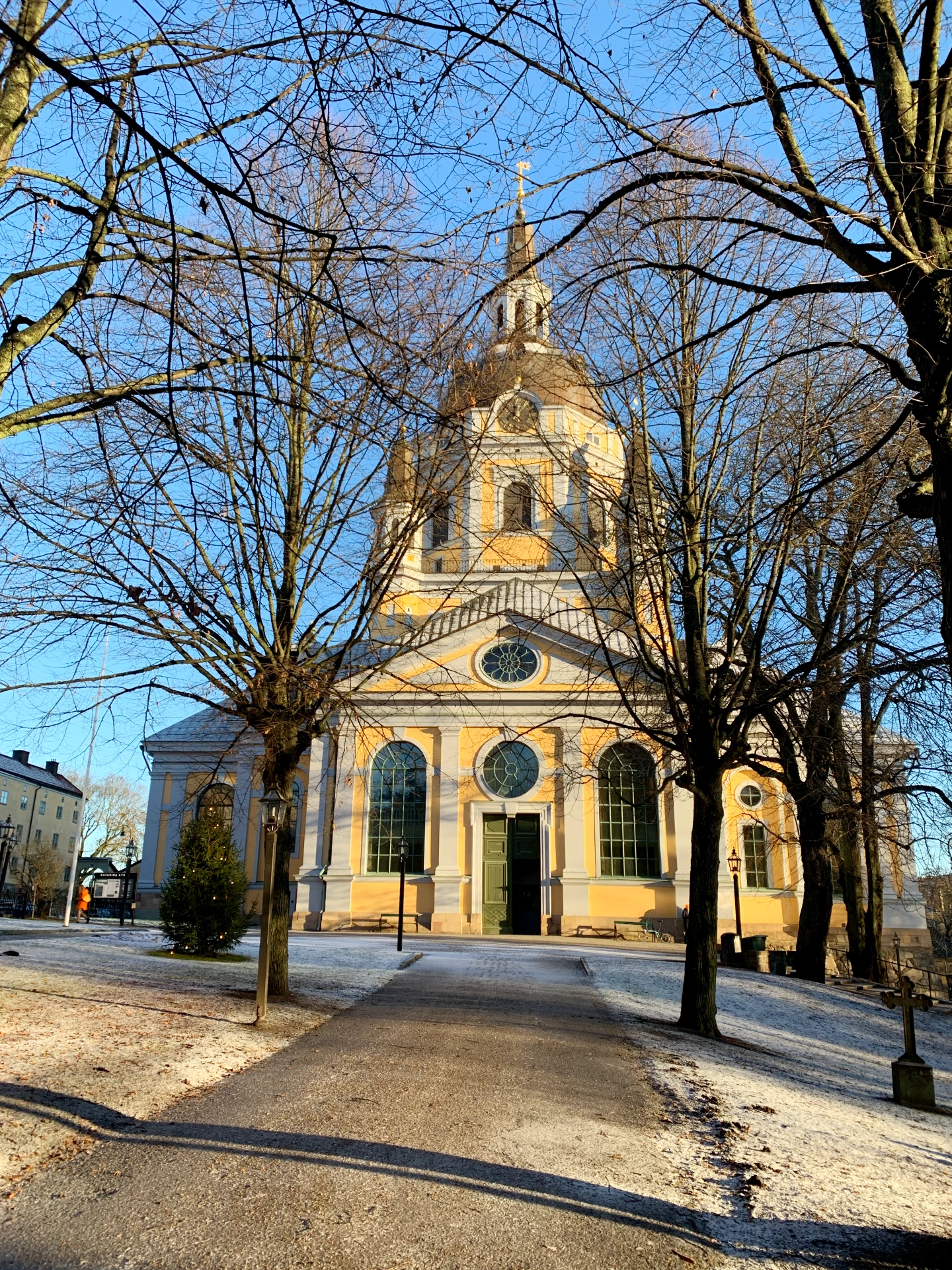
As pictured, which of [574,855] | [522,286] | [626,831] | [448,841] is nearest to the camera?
[522,286]

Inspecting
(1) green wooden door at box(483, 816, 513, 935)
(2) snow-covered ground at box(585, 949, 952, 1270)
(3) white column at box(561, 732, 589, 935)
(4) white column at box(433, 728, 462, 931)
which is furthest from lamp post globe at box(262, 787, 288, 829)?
(1) green wooden door at box(483, 816, 513, 935)

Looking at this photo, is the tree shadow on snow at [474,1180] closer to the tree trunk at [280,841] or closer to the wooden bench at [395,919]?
the tree trunk at [280,841]

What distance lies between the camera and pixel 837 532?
1358 cm

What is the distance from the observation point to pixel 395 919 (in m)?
25.8

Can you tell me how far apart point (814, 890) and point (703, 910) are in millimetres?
7747

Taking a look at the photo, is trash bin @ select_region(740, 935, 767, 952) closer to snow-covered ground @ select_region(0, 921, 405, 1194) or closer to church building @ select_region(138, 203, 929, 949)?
church building @ select_region(138, 203, 929, 949)

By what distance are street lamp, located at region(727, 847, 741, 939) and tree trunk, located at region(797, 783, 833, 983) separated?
541 centimetres

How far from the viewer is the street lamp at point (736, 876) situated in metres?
24.1

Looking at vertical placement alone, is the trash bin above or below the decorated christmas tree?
below

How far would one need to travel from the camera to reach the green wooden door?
26.5m

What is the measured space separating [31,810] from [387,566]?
2449 inches

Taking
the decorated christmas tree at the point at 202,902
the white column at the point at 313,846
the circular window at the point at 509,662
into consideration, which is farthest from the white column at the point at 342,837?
the decorated christmas tree at the point at 202,902

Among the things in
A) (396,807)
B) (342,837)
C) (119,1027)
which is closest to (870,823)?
(119,1027)

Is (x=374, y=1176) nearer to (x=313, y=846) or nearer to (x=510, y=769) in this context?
(x=510, y=769)
